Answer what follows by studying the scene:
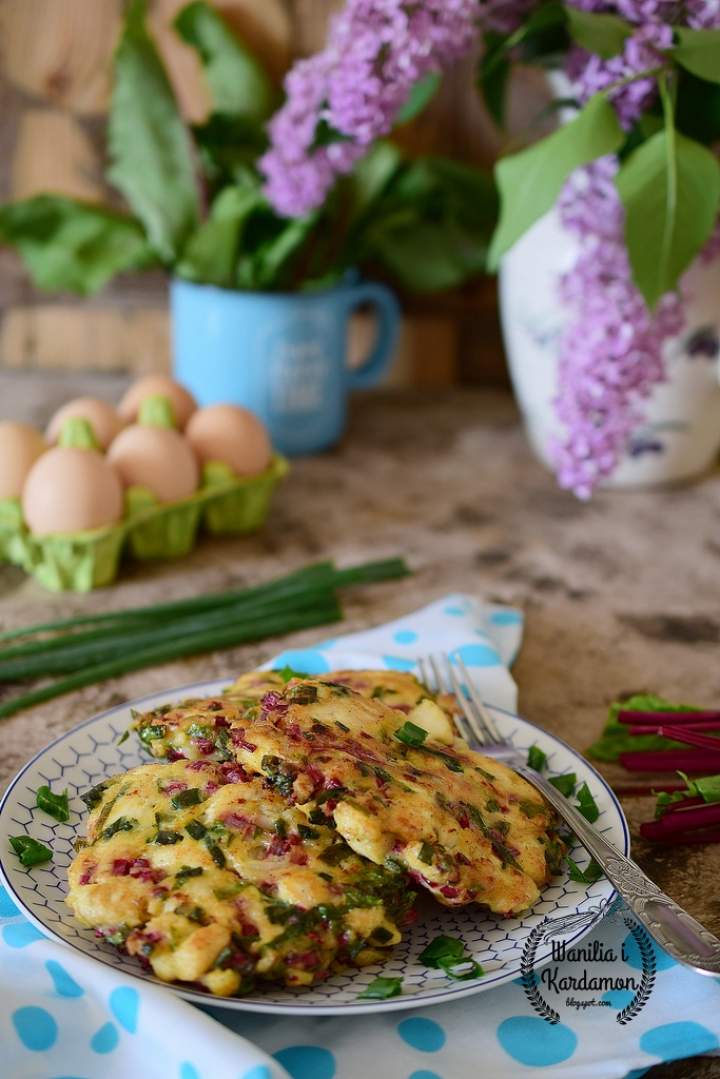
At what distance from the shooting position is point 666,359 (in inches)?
57.7

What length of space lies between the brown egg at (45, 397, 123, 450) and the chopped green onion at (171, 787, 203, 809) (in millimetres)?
716

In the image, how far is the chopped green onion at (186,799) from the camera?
2.27 ft

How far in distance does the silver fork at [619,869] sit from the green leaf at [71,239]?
3.41 feet

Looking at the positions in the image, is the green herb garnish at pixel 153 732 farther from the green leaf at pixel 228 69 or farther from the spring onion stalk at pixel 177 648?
the green leaf at pixel 228 69

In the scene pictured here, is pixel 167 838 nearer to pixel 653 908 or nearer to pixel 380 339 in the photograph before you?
pixel 653 908

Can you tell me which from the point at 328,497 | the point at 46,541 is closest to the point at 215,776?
the point at 46,541

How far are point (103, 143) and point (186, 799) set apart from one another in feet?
4.81

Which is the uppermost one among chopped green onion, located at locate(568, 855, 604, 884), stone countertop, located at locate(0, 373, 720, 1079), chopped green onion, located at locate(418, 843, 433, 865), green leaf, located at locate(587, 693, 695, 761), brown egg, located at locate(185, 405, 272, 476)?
chopped green onion, located at locate(418, 843, 433, 865)

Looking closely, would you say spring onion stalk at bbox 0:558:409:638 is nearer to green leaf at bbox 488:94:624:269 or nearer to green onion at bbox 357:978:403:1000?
green leaf at bbox 488:94:624:269

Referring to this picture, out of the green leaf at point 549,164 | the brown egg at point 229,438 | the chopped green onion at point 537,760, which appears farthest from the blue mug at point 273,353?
the chopped green onion at point 537,760

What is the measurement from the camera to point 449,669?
1.00 meters

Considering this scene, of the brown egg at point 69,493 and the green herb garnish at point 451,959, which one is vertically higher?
the brown egg at point 69,493

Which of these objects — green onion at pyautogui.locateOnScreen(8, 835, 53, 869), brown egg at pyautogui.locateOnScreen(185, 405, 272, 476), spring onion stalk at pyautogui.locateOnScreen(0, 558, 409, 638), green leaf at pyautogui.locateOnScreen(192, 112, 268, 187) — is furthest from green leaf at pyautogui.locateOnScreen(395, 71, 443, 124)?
green onion at pyautogui.locateOnScreen(8, 835, 53, 869)

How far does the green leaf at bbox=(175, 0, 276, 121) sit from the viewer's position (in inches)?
67.5
